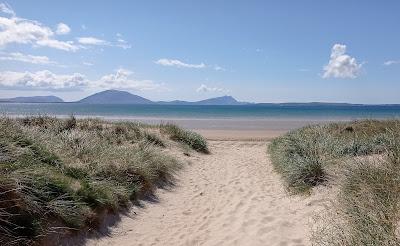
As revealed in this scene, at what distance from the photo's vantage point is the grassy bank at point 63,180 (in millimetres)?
5328

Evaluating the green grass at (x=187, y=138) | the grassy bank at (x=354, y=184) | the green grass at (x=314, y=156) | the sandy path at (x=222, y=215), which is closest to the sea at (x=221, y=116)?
the green grass at (x=314, y=156)

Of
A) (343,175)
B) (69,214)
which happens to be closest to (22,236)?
(69,214)

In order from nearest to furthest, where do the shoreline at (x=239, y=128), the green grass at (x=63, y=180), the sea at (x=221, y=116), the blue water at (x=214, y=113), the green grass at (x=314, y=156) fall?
1. the green grass at (x=63, y=180)
2. the green grass at (x=314, y=156)
3. the shoreline at (x=239, y=128)
4. the sea at (x=221, y=116)
5. the blue water at (x=214, y=113)

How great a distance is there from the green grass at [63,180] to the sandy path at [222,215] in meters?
0.49

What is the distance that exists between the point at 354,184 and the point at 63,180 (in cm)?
451

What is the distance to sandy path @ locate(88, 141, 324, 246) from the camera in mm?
6586

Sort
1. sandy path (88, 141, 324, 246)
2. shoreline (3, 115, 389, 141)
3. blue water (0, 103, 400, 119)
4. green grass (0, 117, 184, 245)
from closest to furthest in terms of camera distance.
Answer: green grass (0, 117, 184, 245) → sandy path (88, 141, 324, 246) → shoreline (3, 115, 389, 141) → blue water (0, 103, 400, 119)

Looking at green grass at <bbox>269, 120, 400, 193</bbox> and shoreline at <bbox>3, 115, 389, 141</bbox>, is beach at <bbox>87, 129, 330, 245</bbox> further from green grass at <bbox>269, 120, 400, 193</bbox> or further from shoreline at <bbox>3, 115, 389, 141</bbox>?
shoreline at <bbox>3, 115, 389, 141</bbox>

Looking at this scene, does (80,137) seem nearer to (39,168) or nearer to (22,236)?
(39,168)

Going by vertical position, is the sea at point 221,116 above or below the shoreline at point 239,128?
above

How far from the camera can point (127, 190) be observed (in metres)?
8.32

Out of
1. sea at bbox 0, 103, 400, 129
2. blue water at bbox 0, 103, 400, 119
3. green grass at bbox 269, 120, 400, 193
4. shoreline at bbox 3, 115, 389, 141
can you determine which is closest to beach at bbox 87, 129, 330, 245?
green grass at bbox 269, 120, 400, 193

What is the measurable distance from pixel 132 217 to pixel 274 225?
2.57m

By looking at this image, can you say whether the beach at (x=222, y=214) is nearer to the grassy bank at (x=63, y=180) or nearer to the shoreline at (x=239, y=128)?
the grassy bank at (x=63, y=180)
